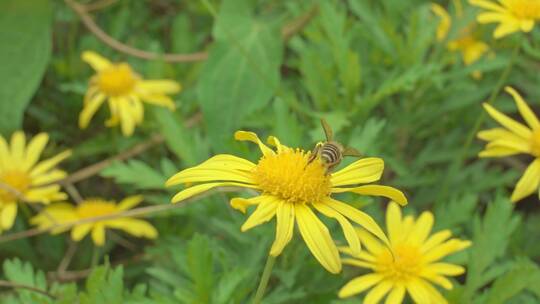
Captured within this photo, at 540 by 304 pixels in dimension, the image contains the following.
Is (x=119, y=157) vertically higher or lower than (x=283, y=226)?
lower

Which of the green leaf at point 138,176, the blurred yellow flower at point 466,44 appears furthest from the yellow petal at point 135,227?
the blurred yellow flower at point 466,44

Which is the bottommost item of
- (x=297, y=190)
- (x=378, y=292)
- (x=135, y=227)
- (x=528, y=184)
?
(x=135, y=227)

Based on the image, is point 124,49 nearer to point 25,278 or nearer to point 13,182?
point 13,182

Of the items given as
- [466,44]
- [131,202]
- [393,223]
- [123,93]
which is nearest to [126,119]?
[123,93]

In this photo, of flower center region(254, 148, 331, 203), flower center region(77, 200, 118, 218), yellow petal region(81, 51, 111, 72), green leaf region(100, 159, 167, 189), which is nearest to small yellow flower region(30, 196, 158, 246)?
flower center region(77, 200, 118, 218)

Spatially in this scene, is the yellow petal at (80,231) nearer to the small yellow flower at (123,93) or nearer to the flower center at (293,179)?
the small yellow flower at (123,93)

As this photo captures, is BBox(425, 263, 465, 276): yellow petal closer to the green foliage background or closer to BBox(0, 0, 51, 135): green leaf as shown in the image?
the green foliage background
